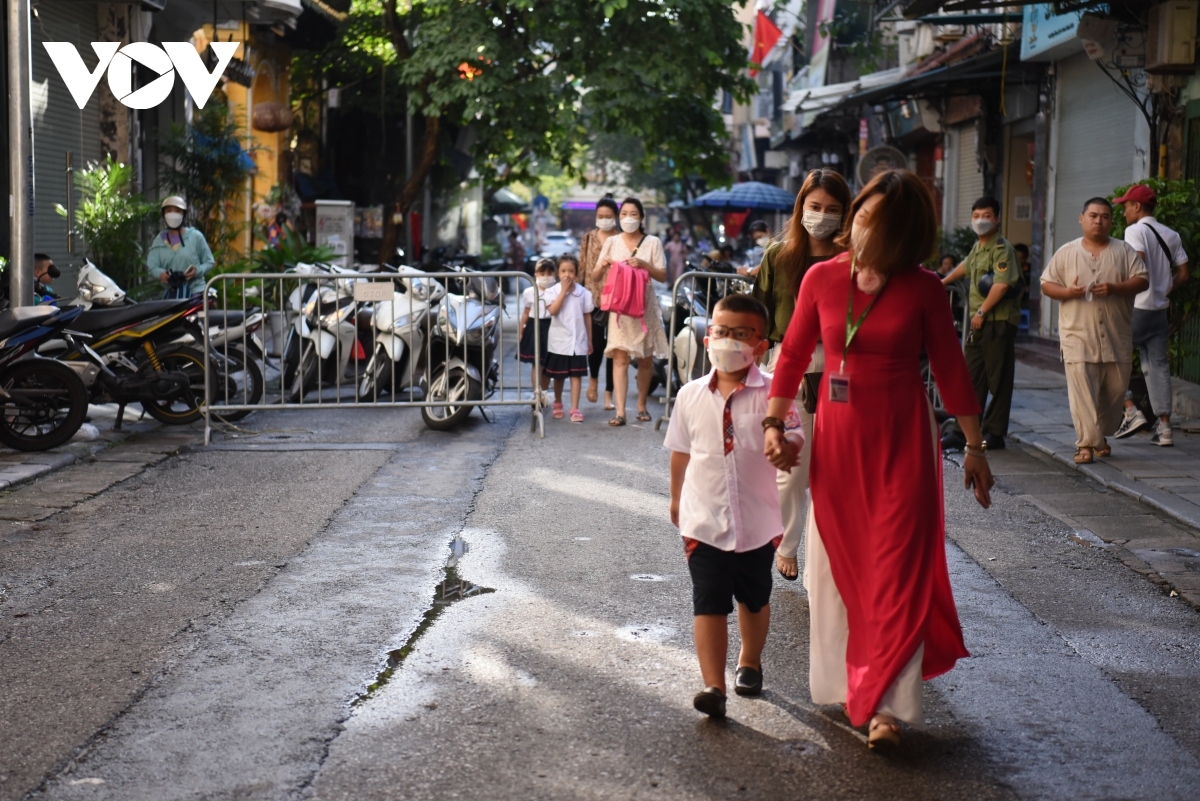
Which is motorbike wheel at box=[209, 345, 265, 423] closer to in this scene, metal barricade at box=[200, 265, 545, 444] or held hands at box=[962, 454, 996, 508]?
metal barricade at box=[200, 265, 545, 444]


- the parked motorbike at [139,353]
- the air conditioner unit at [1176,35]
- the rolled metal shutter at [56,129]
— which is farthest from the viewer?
the rolled metal shutter at [56,129]

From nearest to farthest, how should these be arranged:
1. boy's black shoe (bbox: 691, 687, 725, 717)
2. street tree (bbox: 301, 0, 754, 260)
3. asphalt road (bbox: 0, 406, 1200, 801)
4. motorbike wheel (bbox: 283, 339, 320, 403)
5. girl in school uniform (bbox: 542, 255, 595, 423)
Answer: asphalt road (bbox: 0, 406, 1200, 801) → boy's black shoe (bbox: 691, 687, 725, 717) → motorbike wheel (bbox: 283, 339, 320, 403) → girl in school uniform (bbox: 542, 255, 595, 423) → street tree (bbox: 301, 0, 754, 260)

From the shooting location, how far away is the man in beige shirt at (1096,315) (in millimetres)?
9562

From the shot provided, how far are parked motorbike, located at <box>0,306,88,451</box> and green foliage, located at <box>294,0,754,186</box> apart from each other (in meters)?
11.6

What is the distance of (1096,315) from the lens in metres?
9.59

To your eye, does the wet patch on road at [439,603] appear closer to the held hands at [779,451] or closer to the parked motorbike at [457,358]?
the held hands at [779,451]

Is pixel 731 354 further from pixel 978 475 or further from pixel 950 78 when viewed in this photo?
pixel 950 78

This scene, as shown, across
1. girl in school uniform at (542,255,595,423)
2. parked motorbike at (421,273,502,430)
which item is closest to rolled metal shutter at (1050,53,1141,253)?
girl in school uniform at (542,255,595,423)

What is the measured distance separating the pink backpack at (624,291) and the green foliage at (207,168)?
7.82m

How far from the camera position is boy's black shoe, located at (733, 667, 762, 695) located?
467cm

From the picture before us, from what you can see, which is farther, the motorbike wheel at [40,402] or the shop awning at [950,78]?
the shop awning at [950,78]

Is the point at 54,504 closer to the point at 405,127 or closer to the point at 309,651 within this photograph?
the point at 309,651

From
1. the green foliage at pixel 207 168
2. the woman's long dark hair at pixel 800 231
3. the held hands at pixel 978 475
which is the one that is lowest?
the held hands at pixel 978 475

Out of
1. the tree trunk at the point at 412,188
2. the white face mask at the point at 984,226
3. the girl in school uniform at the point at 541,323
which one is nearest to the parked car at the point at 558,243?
the tree trunk at the point at 412,188
